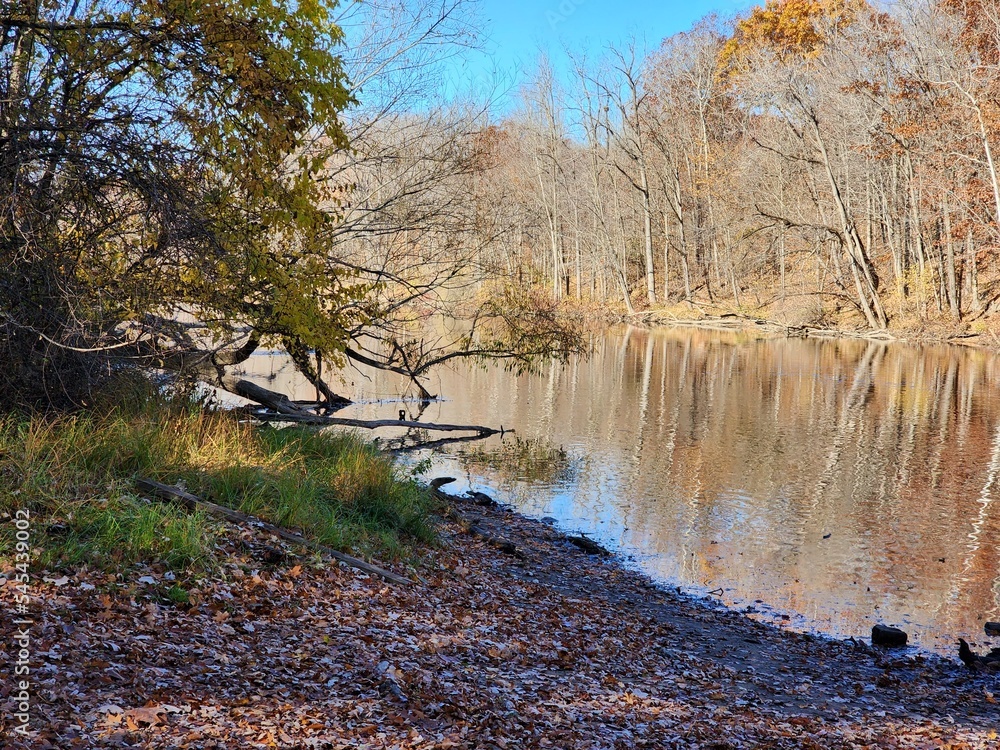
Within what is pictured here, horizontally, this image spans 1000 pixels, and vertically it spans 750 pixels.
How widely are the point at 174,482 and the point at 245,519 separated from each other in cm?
85

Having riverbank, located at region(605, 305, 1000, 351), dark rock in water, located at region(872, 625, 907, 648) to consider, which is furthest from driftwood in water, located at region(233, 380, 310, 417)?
riverbank, located at region(605, 305, 1000, 351)

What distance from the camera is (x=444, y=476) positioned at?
15.2 metres

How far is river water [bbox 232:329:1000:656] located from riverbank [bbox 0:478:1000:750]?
181 centimetres

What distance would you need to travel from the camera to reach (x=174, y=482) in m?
8.16

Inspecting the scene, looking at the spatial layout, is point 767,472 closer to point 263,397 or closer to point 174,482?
point 263,397

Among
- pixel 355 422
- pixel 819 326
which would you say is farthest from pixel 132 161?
pixel 819 326

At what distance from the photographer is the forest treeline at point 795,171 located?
A: 112 ft

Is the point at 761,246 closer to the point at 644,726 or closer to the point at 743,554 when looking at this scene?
the point at 743,554

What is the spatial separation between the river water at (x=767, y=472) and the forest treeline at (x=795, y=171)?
332 inches

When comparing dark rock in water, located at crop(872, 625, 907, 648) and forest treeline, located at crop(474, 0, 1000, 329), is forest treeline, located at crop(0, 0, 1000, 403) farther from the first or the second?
dark rock in water, located at crop(872, 625, 907, 648)

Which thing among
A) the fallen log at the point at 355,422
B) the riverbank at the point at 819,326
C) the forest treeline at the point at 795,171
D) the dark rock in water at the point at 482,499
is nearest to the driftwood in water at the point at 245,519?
the dark rock in water at the point at 482,499

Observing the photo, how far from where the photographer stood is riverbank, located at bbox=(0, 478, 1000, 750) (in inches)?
187

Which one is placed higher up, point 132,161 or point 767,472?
point 132,161

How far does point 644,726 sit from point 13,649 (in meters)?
3.70
